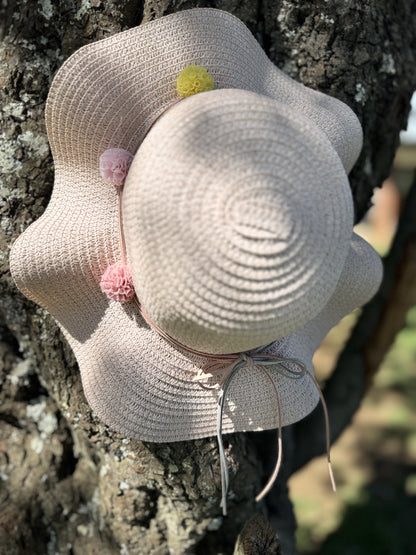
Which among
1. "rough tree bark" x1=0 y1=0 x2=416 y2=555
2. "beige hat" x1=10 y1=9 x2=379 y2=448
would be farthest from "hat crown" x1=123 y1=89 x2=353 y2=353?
"rough tree bark" x1=0 y1=0 x2=416 y2=555

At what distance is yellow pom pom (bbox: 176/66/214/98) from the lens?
0.95m

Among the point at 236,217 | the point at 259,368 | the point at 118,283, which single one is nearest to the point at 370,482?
the point at 259,368

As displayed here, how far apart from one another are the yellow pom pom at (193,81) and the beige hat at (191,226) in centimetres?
6

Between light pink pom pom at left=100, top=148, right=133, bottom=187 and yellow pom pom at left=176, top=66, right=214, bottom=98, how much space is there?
0.54 ft

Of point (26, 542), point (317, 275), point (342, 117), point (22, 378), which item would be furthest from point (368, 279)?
point (26, 542)

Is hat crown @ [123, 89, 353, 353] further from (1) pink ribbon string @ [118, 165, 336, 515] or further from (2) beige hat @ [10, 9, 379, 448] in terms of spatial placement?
(1) pink ribbon string @ [118, 165, 336, 515]

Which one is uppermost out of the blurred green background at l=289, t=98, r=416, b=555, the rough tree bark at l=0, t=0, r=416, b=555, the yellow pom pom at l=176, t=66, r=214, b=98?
Answer: the yellow pom pom at l=176, t=66, r=214, b=98

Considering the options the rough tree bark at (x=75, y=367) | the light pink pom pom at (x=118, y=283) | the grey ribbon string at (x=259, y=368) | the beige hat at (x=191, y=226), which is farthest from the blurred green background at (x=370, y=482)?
the light pink pom pom at (x=118, y=283)

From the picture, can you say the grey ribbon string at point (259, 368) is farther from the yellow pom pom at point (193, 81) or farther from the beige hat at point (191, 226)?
the yellow pom pom at point (193, 81)

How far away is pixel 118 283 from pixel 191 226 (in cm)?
28

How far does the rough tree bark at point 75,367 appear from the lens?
1185 millimetres

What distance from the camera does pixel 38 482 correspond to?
1.45m

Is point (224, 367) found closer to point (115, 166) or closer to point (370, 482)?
point (115, 166)

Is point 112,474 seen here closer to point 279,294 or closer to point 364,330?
point 279,294
